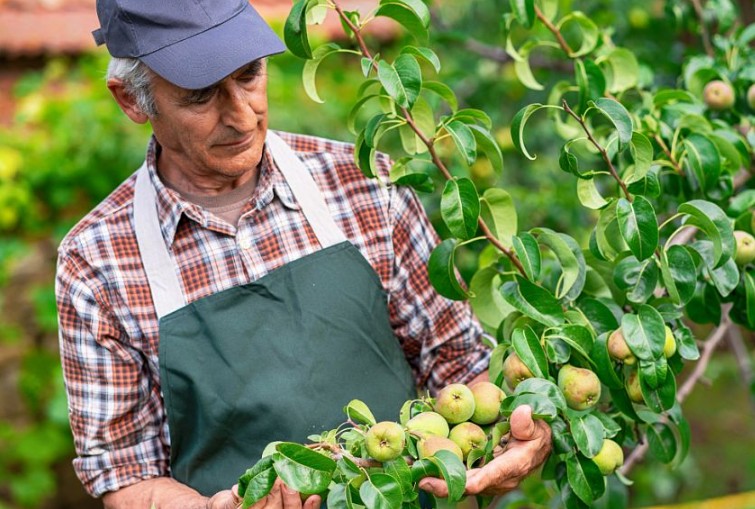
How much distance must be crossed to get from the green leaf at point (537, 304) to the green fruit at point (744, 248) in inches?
13.6

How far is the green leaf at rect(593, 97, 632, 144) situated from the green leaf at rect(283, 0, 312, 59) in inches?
18.0

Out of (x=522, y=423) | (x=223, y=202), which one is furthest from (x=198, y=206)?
(x=522, y=423)

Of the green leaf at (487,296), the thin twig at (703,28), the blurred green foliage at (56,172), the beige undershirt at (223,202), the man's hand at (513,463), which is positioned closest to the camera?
the man's hand at (513,463)

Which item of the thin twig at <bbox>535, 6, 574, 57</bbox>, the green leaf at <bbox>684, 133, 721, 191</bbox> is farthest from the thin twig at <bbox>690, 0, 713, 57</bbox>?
the green leaf at <bbox>684, 133, 721, 191</bbox>

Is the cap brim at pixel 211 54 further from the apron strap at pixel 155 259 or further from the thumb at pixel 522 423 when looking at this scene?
the thumb at pixel 522 423

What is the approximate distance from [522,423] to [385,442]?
0.20 metres

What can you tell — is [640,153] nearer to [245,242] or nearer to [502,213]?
[502,213]

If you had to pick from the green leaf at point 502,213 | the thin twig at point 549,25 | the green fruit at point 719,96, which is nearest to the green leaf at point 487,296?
the green leaf at point 502,213

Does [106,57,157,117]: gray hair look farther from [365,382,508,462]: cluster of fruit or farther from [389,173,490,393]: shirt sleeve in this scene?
[365,382,508,462]: cluster of fruit

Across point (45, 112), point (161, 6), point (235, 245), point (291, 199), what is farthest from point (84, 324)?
point (45, 112)

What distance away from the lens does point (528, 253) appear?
152 centimetres

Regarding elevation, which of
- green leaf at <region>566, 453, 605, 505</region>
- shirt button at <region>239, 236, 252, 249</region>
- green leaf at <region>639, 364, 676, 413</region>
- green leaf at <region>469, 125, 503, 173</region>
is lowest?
green leaf at <region>566, 453, 605, 505</region>

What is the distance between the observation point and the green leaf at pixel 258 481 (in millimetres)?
1298

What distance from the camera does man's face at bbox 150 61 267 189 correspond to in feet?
5.41
